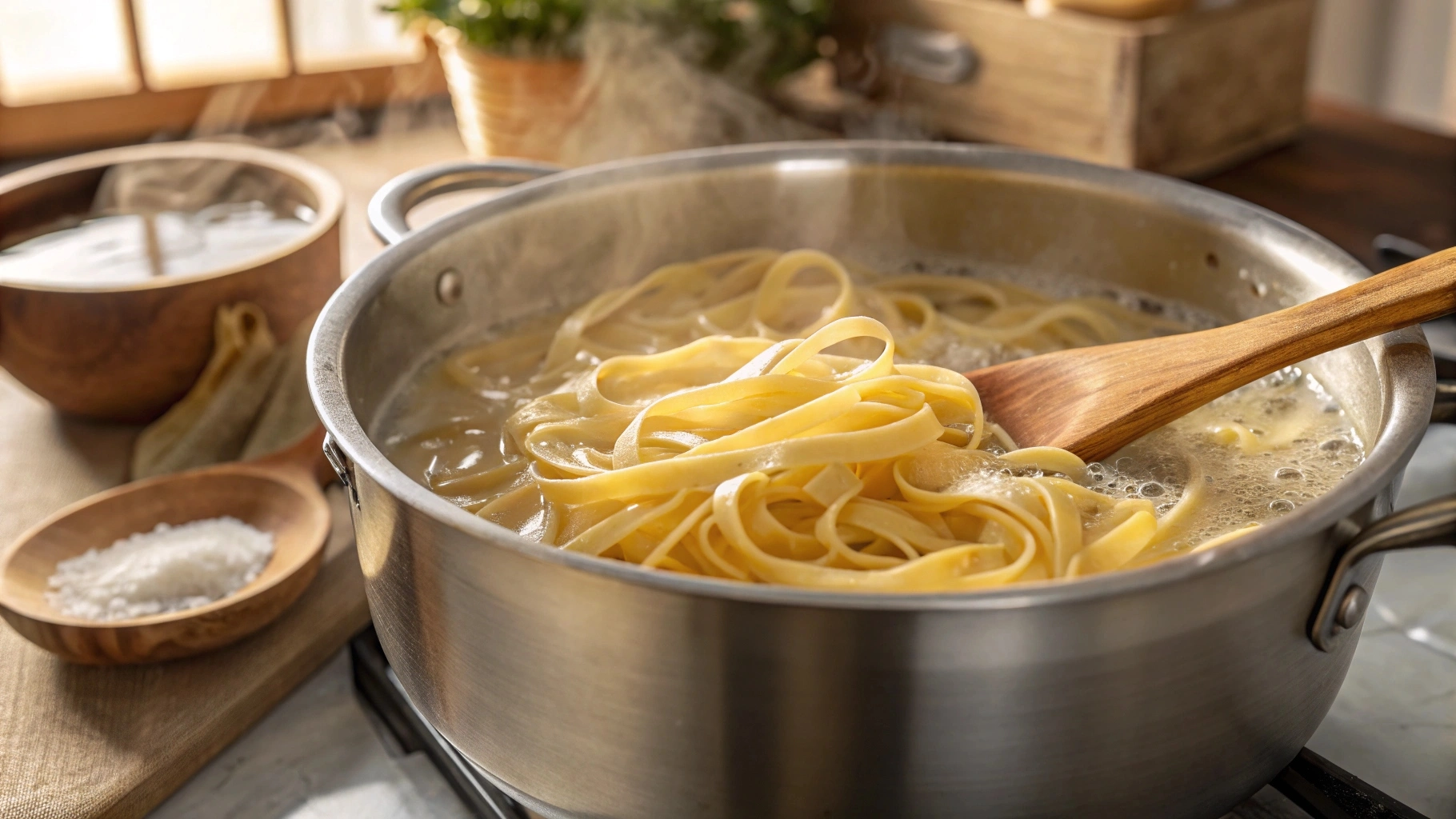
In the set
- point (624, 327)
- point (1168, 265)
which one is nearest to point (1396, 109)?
point (1168, 265)

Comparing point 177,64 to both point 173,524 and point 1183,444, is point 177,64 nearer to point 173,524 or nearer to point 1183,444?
point 173,524

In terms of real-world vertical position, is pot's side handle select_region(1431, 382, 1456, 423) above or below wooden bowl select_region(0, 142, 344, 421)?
above

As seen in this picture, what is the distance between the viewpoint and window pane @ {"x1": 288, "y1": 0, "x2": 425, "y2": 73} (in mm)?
3076

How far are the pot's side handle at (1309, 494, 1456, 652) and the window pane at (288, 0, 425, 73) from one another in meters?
2.73

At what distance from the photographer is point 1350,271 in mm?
1362

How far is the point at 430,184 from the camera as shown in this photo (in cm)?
163

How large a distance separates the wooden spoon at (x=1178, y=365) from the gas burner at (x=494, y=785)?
1.23ft

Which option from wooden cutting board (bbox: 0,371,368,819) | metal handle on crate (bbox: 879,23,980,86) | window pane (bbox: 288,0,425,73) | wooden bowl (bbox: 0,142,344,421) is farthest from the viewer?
window pane (bbox: 288,0,425,73)

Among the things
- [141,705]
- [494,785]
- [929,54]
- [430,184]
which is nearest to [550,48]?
[929,54]

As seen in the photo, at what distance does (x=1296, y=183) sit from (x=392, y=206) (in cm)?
194

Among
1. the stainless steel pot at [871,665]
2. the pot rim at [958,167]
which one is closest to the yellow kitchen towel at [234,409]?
the pot rim at [958,167]

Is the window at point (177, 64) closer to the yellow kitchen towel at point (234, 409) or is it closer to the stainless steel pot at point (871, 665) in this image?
the yellow kitchen towel at point (234, 409)

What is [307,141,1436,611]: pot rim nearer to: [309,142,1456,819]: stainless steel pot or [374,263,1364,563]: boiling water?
[309,142,1456,819]: stainless steel pot

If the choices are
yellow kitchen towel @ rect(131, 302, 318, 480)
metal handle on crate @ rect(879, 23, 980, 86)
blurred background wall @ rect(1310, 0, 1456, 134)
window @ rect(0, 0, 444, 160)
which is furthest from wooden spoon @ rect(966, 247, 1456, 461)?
blurred background wall @ rect(1310, 0, 1456, 134)
